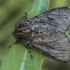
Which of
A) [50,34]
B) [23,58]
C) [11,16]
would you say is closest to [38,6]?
[50,34]

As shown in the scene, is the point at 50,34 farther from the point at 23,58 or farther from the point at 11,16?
the point at 11,16

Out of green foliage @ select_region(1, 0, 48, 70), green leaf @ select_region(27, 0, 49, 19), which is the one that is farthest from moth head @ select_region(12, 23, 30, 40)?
green leaf @ select_region(27, 0, 49, 19)

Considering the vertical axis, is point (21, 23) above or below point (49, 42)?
above

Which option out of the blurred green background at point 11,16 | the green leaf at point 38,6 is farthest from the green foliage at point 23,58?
the blurred green background at point 11,16

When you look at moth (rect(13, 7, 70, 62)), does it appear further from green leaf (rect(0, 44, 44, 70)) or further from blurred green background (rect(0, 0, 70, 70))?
blurred green background (rect(0, 0, 70, 70))

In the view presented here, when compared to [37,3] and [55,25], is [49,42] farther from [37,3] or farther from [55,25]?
[37,3]

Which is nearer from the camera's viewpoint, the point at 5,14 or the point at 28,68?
the point at 28,68

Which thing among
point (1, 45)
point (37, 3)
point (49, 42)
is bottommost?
point (1, 45)

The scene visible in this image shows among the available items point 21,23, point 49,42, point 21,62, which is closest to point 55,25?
point 49,42
